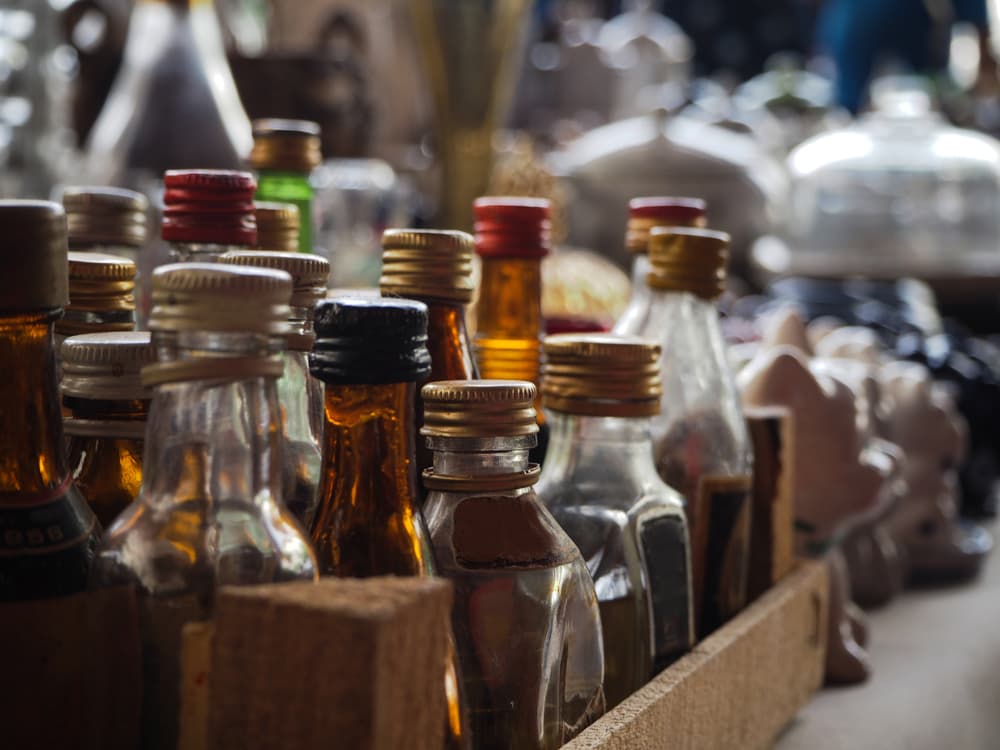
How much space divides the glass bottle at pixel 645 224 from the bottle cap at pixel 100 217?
0.67 feet

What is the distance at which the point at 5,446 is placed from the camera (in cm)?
30

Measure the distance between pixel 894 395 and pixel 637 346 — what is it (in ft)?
1.80

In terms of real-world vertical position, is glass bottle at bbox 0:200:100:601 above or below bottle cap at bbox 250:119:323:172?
below

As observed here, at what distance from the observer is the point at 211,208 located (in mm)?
381

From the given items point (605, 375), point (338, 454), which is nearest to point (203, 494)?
point (338, 454)

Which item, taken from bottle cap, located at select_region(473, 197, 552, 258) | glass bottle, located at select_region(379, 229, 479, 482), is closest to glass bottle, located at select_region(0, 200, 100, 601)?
glass bottle, located at select_region(379, 229, 479, 482)

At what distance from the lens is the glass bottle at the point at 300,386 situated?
1.12ft

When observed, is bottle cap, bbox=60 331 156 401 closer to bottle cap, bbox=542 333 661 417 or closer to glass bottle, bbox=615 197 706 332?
bottle cap, bbox=542 333 661 417

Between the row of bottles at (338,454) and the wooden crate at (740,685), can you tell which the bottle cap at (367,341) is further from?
the wooden crate at (740,685)

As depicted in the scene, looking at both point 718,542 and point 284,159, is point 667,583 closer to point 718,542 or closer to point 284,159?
point 718,542

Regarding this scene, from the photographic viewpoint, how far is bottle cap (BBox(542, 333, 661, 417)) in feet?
1.26

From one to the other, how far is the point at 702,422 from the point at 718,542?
5 centimetres

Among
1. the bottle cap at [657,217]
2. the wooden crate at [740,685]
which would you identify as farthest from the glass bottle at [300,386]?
the bottle cap at [657,217]

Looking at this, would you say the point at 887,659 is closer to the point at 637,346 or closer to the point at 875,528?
the point at 875,528
